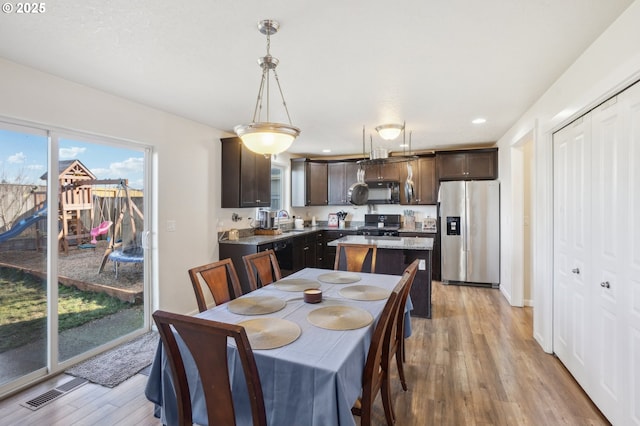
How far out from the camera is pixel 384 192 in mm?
6238

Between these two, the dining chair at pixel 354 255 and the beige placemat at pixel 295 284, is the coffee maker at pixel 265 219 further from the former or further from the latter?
the beige placemat at pixel 295 284

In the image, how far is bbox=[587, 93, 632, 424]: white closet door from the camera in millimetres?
1844

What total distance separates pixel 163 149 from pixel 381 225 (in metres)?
4.02

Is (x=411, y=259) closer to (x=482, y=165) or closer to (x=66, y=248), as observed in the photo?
(x=482, y=165)

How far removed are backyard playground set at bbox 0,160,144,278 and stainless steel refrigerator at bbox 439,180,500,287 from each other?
4.47 m

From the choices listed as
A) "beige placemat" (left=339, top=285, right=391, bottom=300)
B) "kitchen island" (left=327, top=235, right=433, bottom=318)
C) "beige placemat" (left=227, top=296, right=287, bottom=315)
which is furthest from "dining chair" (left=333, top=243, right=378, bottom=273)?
"beige placemat" (left=227, top=296, right=287, bottom=315)

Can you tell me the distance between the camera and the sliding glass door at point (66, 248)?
2395 millimetres

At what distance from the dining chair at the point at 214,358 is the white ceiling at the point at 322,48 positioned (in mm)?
1543

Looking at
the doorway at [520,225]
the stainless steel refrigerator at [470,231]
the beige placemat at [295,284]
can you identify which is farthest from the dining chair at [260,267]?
the stainless steel refrigerator at [470,231]

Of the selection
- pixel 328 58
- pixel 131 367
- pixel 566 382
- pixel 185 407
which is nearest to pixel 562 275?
pixel 566 382

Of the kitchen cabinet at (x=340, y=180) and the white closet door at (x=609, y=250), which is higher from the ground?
the kitchen cabinet at (x=340, y=180)

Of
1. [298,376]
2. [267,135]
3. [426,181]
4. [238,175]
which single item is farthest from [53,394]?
[426,181]

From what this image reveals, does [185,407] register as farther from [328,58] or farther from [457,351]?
[457,351]

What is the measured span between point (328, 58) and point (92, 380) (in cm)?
301
